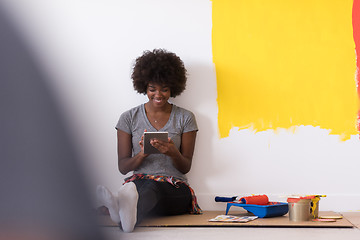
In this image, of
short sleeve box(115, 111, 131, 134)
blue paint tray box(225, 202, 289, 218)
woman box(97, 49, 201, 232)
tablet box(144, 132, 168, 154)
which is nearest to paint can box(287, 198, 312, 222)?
blue paint tray box(225, 202, 289, 218)

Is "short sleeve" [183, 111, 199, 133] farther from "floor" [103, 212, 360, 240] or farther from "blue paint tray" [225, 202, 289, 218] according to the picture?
"floor" [103, 212, 360, 240]

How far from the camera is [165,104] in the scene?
100 inches

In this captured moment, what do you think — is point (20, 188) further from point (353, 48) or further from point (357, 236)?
point (353, 48)

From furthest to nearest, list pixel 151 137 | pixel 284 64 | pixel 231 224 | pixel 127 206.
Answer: pixel 284 64, pixel 151 137, pixel 231 224, pixel 127 206

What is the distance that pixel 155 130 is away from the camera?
246 cm

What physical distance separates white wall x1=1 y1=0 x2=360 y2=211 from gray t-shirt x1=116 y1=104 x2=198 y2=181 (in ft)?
0.45

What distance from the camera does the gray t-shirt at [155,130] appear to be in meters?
2.42

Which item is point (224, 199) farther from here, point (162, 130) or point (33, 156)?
point (33, 156)

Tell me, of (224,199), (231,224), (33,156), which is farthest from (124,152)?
(33,156)

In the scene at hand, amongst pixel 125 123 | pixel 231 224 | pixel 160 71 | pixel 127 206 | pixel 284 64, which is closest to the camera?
pixel 127 206

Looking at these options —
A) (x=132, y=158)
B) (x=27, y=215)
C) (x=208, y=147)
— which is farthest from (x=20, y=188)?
(x=208, y=147)

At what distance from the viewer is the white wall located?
8.50 feet

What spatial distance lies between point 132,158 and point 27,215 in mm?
2188

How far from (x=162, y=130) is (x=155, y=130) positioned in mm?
39
